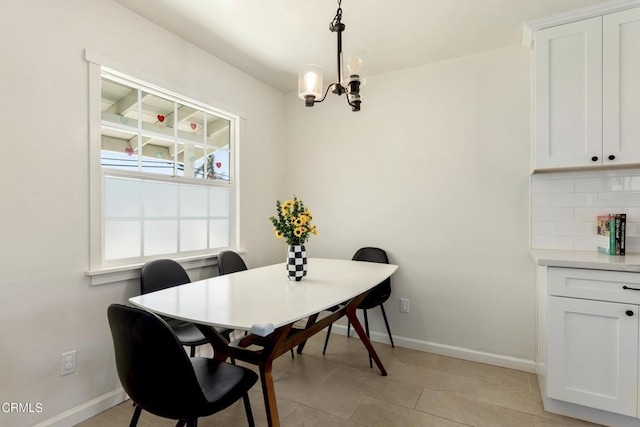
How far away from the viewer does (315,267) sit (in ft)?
8.27

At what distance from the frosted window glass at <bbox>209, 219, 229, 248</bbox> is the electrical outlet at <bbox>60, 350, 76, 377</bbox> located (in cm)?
123

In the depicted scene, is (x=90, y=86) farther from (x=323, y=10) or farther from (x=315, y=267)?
(x=315, y=267)

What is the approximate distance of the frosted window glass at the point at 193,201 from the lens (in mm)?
2613

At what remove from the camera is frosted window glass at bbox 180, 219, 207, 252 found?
260 centimetres

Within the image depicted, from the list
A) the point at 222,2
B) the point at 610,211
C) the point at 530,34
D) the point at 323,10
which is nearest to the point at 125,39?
the point at 222,2

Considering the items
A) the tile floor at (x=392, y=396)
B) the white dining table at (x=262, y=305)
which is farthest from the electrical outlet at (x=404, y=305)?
the white dining table at (x=262, y=305)

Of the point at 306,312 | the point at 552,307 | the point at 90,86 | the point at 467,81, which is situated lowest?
the point at 552,307

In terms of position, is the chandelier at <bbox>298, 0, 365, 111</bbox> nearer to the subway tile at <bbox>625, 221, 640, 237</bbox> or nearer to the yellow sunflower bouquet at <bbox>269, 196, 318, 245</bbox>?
the yellow sunflower bouquet at <bbox>269, 196, 318, 245</bbox>

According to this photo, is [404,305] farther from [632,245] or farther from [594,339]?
[632,245]

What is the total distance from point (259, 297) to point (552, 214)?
2245 mm

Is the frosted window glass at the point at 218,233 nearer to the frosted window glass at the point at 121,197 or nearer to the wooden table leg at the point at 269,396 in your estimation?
the frosted window glass at the point at 121,197

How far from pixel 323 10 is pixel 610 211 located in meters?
2.42

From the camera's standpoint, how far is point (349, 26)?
227 cm

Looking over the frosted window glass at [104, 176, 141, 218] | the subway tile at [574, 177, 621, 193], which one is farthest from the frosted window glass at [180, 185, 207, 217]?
the subway tile at [574, 177, 621, 193]
